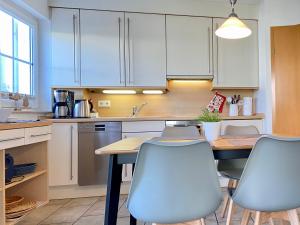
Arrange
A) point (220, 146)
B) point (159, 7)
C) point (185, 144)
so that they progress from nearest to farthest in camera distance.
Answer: point (185, 144)
point (220, 146)
point (159, 7)

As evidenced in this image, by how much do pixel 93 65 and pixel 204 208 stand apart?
241cm

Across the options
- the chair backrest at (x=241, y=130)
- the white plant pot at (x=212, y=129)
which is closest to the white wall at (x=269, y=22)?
the chair backrest at (x=241, y=130)

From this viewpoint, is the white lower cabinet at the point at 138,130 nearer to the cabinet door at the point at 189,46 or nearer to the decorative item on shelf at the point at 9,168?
the cabinet door at the point at 189,46

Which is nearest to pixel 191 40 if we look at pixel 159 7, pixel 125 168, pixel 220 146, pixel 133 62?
pixel 159 7

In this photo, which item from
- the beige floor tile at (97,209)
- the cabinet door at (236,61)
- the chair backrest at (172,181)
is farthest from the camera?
the cabinet door at (236,61)

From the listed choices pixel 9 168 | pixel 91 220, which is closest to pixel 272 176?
pixel 91 220

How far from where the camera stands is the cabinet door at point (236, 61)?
3.28 m

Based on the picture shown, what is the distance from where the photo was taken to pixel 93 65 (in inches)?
118

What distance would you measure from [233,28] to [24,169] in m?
2.15

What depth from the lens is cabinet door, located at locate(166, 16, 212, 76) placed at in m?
3.17

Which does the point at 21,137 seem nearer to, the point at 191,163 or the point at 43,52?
the point at 191,163

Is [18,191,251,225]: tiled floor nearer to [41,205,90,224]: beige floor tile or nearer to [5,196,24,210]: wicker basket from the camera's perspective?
[41,205,90,224]: beige floor tile

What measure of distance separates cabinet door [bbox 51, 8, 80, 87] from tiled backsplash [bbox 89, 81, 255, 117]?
681 millimetres

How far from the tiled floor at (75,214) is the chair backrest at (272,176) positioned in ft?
3.22
